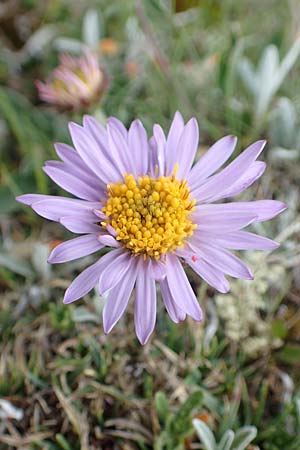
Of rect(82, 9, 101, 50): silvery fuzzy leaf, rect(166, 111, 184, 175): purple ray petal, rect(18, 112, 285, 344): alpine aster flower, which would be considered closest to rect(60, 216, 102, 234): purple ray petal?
rect(18, 112, 285, 344): alpine aster flower

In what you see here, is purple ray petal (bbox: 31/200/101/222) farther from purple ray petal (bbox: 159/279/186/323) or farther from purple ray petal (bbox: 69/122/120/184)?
purple ray petal (bbox: 159/279/186/323)

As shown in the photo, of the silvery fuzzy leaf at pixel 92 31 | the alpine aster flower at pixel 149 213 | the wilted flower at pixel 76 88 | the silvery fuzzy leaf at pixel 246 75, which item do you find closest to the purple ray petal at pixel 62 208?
the alpine aster flower at pixel 149 213

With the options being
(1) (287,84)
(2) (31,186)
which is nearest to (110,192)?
(2) (31,186)

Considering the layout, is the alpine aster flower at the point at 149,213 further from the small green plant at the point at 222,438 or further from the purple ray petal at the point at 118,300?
the small green plant at the point at 222,438

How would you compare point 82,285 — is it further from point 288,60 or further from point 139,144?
point 288,60

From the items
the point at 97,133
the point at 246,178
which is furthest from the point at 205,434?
the point at 97,133

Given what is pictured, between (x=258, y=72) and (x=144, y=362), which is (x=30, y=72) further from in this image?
(x=144, y=362)
